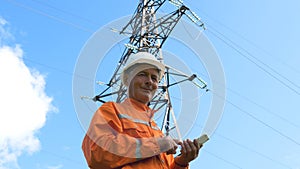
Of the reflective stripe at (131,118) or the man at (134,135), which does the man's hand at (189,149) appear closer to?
the man at (134,135)

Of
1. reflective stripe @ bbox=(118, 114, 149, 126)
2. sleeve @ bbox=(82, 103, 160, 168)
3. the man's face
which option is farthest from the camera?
the man's face

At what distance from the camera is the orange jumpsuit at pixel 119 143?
6.59ft

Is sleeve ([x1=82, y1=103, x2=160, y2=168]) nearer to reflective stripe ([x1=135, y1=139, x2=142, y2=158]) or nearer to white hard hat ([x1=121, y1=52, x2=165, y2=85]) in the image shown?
reflective stripe ([x1=135, y1=139, x2=142, y2=158])

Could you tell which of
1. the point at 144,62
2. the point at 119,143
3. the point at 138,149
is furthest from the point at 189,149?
the point at 144,62

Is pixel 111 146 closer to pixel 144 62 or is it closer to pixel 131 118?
pixel 131 118

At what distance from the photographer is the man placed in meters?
2.02

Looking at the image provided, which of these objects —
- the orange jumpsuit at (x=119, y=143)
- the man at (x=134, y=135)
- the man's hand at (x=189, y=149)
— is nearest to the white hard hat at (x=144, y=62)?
the man at (x=134, y=135)

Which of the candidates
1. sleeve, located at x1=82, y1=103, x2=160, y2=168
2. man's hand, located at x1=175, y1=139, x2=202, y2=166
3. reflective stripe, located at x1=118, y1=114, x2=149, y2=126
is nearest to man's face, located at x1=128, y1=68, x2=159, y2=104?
reflective stripe, located at x1=118, y1=114, x2=149, y2=126

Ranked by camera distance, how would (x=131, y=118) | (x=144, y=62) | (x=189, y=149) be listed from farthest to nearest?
1. (x=144, y=62)
2. (x=131, y=118)
3. (x=189, y=149)

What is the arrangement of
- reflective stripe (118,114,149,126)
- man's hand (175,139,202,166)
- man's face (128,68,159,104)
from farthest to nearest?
man's face (128,68,159,104) → reflective stripe (118,114,149,126) → man's hand (175,139,202,166)

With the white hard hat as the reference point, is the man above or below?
below

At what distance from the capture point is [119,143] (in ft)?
6.61

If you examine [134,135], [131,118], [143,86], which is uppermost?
[143,86]

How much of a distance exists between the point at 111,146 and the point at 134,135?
0.24m
